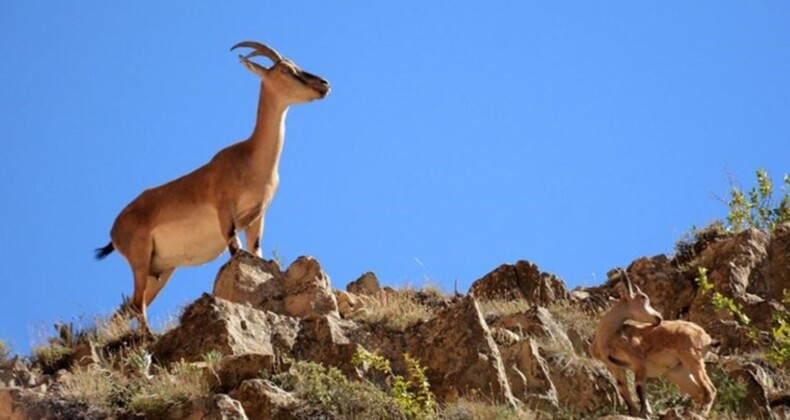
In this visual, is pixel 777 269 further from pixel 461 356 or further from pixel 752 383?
pixel 461 356

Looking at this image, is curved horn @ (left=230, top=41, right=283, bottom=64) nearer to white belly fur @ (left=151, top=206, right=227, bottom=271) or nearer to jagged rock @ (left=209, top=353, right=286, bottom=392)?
white belly fur @ (left=151, top=206, right=227, bottom=271)

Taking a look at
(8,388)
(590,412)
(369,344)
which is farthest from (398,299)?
(8,388)

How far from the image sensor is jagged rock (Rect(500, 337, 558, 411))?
54.4 feet

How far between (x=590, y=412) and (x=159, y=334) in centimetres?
485

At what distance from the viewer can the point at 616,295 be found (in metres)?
20.7

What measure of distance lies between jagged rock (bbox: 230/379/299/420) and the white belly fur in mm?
5536

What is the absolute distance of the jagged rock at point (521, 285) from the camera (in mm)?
20469

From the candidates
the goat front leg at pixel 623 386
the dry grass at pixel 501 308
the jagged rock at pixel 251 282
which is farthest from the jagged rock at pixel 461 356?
the jagged rock at pixel 251 282

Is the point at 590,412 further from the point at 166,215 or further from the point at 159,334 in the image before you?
the point at 166,215

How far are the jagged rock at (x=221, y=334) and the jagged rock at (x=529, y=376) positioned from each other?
224cm

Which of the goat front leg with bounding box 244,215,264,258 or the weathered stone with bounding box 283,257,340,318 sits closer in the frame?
the weathered stone with bounding box 283,257,340,318

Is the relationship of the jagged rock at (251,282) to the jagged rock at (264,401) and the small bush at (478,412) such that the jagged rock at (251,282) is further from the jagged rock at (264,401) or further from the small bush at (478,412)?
the small bush at (478,412)

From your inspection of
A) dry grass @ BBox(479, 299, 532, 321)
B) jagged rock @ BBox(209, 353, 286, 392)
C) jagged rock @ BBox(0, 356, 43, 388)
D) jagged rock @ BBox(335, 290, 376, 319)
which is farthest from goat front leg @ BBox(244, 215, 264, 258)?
jagged rock @ BBox(209, 353, 286, 392)

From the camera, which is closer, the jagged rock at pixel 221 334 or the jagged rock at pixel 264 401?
the jagged rock at pixel 264 401
